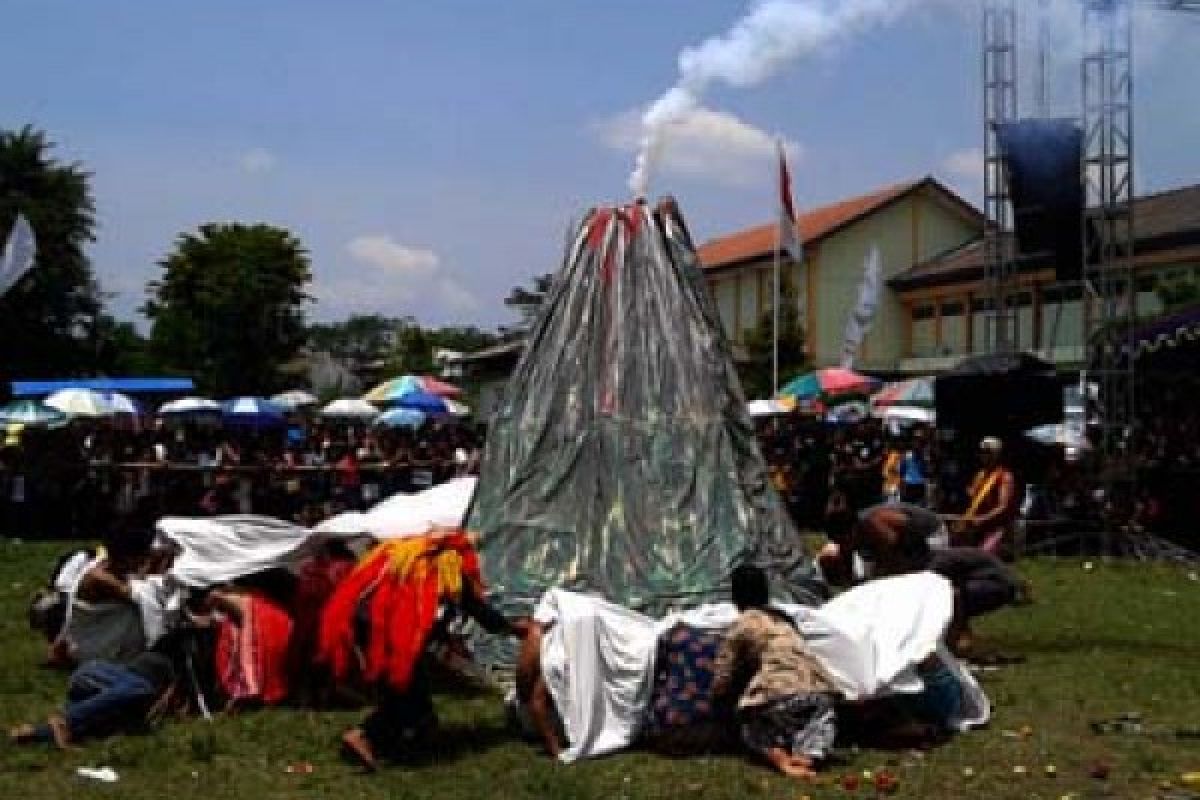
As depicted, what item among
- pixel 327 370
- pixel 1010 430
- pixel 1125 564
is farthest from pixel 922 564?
pixel 327 370

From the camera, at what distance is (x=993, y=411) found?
67.0 feet

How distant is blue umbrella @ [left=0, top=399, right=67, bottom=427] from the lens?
81.4ft

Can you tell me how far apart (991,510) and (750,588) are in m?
4.93

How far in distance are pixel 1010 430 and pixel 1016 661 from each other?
9785mm

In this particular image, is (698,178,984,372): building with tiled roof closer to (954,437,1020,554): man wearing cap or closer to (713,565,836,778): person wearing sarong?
(954,437,1020,554): man wearing cap

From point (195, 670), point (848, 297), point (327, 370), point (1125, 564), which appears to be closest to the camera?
point (195, 670)

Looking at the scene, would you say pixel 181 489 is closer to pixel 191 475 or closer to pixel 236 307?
pixel 191 475

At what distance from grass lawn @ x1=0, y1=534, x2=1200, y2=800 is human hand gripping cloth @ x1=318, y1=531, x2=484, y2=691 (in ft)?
1.67

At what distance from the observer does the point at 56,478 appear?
21.5 m

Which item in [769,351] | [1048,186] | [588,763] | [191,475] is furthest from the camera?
[769,351]

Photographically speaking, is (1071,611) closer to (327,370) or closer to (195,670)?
(195,670)

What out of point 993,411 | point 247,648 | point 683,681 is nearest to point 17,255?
point 993,411

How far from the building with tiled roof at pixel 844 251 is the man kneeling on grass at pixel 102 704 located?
145ft

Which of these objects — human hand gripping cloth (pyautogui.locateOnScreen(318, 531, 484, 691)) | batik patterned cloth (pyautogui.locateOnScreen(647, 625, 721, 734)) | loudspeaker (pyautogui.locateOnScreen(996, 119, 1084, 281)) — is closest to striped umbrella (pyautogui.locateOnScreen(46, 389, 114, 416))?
loudspeaker (pyautogui.locateOnScreen(996, 119, 1084, 281))
